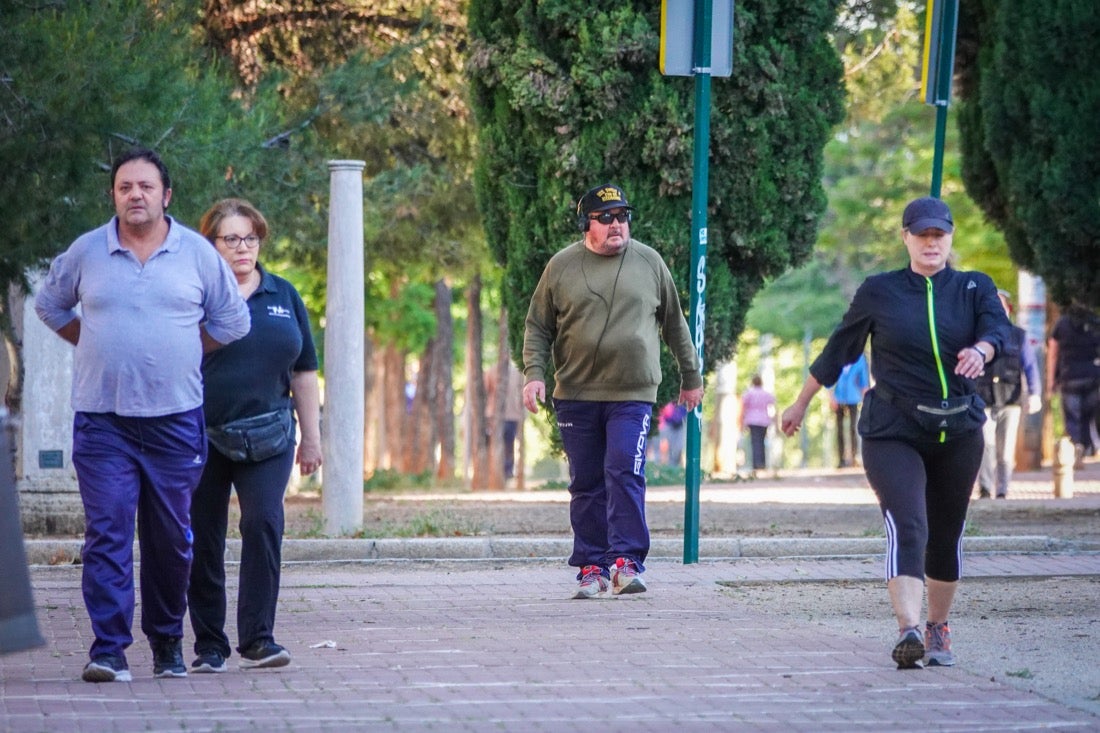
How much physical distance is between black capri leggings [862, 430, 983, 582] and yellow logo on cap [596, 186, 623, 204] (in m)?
2.53

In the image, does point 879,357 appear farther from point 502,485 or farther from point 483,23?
point 502,485

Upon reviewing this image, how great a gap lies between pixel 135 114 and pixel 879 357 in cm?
603

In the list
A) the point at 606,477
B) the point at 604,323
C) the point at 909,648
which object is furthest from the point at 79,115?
the point at 909,648

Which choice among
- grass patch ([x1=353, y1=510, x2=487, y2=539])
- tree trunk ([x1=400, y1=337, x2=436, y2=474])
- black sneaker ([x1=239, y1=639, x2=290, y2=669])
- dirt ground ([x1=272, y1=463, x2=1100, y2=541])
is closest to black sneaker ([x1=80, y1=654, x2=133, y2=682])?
black sneaker ([x1=239, y1=639, x2=290, y2=669])

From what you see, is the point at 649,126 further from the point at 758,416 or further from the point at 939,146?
the point at 758,416

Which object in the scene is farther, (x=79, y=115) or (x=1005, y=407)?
(x=1005, y=407)

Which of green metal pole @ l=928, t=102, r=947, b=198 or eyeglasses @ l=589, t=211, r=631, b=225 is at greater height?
green metal pole @ l=928, t=102, r=947, b=198

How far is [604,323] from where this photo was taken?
9.64 meters

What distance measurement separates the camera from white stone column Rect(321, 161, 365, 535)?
42.5 ft

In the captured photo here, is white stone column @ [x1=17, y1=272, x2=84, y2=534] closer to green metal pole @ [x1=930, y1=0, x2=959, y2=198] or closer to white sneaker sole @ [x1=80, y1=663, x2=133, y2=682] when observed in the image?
green metal pole @ [x1=930, y1=0, x2=959, y2=198]

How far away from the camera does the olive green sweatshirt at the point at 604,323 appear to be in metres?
9.63

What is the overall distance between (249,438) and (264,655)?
0.88 meters

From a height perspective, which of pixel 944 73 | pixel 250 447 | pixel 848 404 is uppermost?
pixel 944 73

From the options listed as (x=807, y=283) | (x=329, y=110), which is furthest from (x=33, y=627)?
(x=807, y=283)
